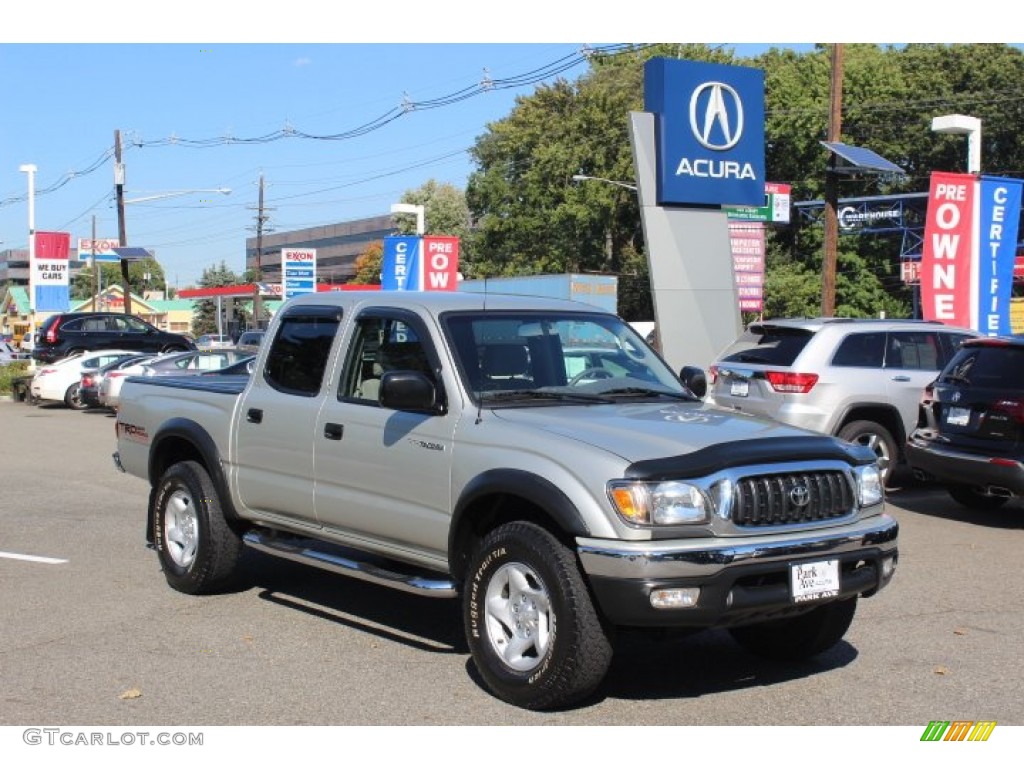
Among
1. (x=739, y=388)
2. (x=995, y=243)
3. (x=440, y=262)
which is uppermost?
(x=440, y=262)

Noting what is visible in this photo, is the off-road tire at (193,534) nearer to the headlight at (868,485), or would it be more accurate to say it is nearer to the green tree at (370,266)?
the headlight at (868,485)

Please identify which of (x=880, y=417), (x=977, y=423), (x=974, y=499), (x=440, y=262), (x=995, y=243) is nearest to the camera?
(x=977, y=423)

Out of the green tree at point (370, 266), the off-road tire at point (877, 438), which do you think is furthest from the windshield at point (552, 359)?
the green tree at point (370, 266)

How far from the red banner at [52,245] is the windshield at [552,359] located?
130 ft

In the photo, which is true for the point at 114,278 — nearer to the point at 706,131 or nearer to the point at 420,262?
the point at 420,262

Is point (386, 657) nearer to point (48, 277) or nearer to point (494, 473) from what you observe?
point (494, 473)

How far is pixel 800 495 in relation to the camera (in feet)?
18.2

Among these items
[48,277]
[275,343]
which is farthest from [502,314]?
[48,277]

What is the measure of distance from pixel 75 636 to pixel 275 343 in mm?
2072

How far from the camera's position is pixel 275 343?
7.64m

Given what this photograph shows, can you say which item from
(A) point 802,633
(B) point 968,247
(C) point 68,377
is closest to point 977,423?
(A) point 802,633

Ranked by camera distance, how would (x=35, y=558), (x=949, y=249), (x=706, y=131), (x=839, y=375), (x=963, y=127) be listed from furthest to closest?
(x=963, y=127), (x=949, y=249), (x=706, y=131), (x=839, y=375), (x=35, y=558)

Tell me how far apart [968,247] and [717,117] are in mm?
5110

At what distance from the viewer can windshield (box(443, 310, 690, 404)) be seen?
638cm
